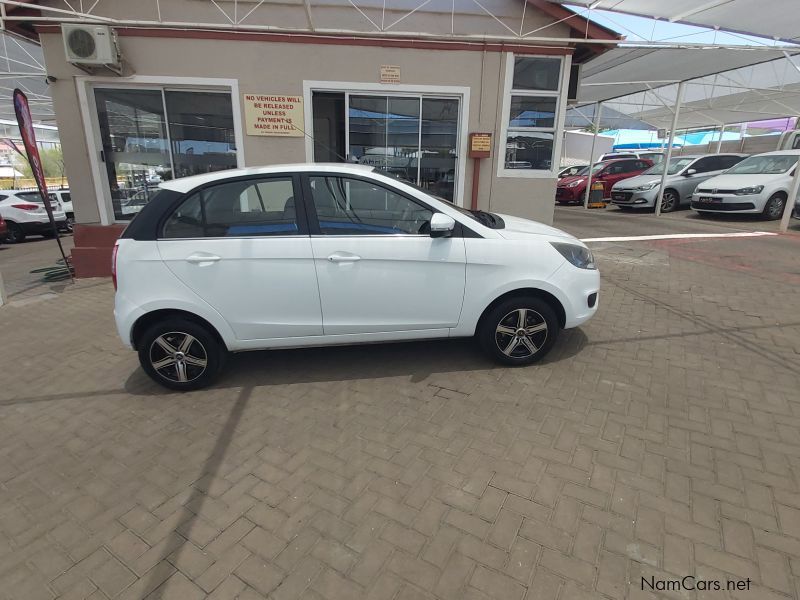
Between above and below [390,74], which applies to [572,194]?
below

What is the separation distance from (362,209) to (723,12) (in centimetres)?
821

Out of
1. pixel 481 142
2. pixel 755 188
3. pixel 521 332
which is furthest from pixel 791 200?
pixel 521 332

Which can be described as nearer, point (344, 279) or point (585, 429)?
point (585, 429)

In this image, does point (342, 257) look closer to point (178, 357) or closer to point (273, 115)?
point (178, 357)

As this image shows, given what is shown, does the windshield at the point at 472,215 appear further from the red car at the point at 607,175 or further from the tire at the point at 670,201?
the red car at the point at 607,175

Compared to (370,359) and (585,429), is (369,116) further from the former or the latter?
(585,429)

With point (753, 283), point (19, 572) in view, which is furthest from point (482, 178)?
point (19, 572)

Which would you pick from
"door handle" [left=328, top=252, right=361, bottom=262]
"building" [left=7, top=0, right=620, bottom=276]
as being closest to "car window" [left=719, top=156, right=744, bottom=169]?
"building" [left=7, top=0, right=620, bottom=276]

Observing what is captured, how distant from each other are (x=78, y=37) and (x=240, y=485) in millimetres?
7124

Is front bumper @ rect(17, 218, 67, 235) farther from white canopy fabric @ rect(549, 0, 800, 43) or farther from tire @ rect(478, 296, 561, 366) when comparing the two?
white canopy fabric @ rect(549, 0, 800, 43)

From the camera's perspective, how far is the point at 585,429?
3.01m

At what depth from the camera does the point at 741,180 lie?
38.6 ft

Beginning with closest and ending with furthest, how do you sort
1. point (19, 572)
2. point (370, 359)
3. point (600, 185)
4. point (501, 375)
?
point (19, 572)
point (501, 375)
point (370, 359)
point (600, 185)

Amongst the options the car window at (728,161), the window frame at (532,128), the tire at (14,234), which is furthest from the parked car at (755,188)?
the tire at (14,234)
